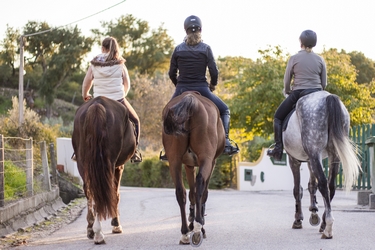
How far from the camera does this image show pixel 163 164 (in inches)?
1414

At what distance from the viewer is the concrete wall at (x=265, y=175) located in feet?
96.3

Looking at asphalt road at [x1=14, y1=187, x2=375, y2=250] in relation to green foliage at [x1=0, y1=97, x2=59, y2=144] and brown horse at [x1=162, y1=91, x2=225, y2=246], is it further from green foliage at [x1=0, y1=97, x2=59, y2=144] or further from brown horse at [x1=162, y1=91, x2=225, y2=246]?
green foliage at [x1=0, y1=97, x2=59, y2=144]

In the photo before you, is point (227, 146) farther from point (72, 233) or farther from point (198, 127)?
point (72, 233)

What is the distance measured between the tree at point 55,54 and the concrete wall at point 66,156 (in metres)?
Answer: 37.2

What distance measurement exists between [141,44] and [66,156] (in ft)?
176

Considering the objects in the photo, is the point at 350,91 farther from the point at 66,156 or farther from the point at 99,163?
the point at 99,163

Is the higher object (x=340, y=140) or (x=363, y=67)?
(x=363, y=67)

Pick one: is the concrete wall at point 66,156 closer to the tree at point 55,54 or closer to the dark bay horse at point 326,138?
the dark bay horse at point 326,138

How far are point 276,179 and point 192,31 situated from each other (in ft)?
67.4

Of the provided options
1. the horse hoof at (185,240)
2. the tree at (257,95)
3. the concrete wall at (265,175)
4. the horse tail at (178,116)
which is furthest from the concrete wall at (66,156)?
the horse tail at (178,116)

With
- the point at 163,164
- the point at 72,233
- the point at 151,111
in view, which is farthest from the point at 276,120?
the point at 151,111

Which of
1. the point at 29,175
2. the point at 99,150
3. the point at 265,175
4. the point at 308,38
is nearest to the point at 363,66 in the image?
the point at 265,175

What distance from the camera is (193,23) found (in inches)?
394

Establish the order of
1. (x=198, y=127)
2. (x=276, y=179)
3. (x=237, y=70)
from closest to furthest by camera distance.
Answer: (x=198, y=127), (x=276, y=179), (x=237, y=70)
